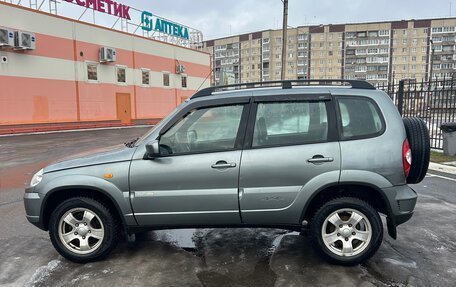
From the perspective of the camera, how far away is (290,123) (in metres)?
3.89

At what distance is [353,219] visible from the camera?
3.77 meters

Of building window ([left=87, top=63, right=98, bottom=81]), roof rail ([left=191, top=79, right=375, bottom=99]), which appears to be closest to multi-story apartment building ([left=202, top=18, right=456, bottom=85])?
building window ([left=87, top=63, right=98, bottom=81])

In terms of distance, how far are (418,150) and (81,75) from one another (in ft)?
83.5

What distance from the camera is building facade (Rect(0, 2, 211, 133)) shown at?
21.6 meters

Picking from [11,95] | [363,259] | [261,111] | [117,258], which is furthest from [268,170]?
[11,95]

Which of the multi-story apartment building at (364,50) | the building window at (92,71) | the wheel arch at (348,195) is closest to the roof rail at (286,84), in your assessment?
the wheel arch at (348,195)

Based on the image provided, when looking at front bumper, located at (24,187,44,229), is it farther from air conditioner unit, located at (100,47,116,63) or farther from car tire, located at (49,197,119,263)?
air conditioner unit, located at (100,47,116,63)

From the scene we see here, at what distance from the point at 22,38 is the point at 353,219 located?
74.8 ft

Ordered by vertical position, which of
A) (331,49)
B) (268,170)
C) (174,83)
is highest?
(331,49)

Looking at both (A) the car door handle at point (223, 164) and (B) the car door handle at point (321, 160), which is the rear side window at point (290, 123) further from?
(A) the car door handle at point (223, 164)

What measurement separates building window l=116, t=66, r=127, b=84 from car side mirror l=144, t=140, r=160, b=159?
26623 mm

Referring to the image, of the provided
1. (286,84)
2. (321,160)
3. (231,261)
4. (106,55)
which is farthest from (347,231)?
(106,55)

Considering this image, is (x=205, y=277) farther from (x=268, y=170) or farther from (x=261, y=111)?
(x=261, y=111)

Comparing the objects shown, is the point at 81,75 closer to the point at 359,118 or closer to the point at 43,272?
the point at 43,272
